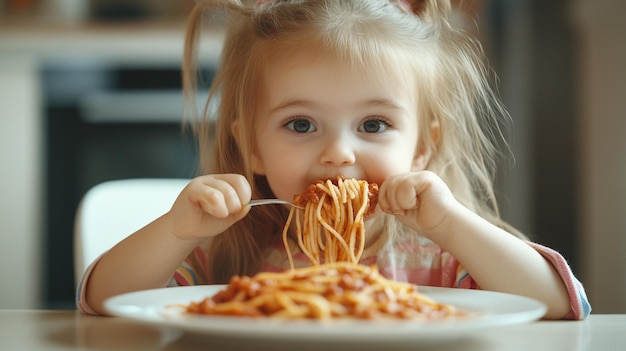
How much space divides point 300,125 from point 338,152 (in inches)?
4.6

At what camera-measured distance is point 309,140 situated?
1259mm

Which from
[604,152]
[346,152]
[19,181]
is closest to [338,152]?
[346,152]

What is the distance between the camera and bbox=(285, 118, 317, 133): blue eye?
1281 millimetres

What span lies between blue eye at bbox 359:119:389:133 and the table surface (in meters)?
0.43

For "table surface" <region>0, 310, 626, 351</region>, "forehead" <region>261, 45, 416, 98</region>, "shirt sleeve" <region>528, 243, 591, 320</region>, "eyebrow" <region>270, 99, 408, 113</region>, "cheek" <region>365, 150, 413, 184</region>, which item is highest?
"forehead" <region>261, 45, 416, 98</region>

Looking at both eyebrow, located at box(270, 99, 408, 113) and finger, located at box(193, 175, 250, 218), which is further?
eyebrow, located at box(270, 99, 408, 113)

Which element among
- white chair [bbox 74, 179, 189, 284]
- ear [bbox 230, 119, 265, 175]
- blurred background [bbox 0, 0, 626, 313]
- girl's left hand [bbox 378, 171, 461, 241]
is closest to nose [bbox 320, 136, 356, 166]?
girl's left hand [bbox 378, 171, 461, 241]

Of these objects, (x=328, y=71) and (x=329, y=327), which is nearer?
(x=329, y=327)

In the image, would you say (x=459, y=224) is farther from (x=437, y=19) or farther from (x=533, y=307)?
(x=437, y=19)

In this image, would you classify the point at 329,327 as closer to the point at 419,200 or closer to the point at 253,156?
the point at 419,200

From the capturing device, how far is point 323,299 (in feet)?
2.55

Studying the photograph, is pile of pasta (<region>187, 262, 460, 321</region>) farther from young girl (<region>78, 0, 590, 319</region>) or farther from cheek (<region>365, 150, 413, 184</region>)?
cheek (<region>365, 150, 413, 184</region>)

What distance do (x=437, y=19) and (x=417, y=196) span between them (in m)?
0.52

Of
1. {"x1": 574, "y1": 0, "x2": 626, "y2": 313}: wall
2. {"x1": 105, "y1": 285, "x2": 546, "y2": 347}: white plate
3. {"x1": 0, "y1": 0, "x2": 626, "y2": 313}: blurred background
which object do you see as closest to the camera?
{"x1": 105, "y1": 285, "x2": 546, "y2": 347}: white plate
